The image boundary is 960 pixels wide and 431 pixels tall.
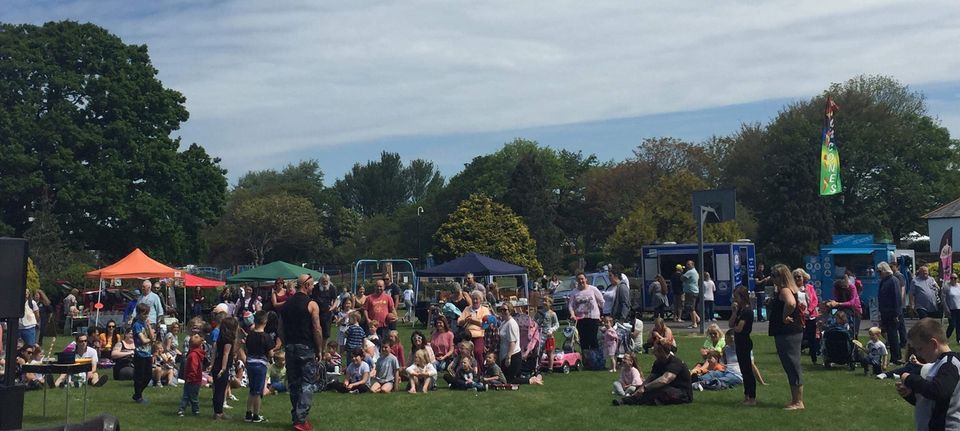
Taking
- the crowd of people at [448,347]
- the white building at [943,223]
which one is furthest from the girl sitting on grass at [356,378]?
the white building at [943,223]

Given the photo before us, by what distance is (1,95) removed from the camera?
41.4 meters

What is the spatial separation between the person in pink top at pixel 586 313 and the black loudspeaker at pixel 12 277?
9.55 metres

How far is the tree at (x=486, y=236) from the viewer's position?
62438 mm

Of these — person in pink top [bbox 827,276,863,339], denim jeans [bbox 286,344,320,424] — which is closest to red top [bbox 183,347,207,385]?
denim jeans [bbox 286,344,320,424]

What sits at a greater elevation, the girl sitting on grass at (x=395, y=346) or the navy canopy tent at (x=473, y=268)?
the navy canopy tent at (x=473, y=268)

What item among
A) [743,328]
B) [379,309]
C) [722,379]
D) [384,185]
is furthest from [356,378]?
[384,185]

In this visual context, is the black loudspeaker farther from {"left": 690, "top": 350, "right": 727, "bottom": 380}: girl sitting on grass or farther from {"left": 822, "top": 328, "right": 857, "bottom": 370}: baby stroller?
{"left": 822, "top": 328, "right": 857, "bottom": 370}: baby stroller

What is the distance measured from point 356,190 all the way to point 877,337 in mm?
112921

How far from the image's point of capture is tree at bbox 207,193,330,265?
272 ft

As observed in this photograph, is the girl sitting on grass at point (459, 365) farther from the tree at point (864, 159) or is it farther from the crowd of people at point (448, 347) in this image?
the tree at point (864, 159)

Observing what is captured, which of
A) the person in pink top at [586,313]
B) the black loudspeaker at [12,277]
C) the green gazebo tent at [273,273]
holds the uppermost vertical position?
the green gazebo tent at [273,273]

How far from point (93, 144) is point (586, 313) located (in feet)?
106

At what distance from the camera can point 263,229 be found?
8362cm

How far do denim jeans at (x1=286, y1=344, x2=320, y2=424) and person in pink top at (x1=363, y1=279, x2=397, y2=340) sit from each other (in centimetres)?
628
